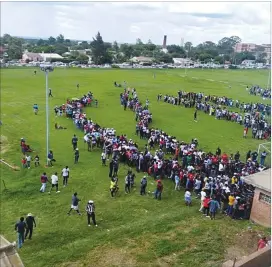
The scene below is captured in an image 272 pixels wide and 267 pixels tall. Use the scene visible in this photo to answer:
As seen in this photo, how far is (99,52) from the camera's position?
8575 centimetres

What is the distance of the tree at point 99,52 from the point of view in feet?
281

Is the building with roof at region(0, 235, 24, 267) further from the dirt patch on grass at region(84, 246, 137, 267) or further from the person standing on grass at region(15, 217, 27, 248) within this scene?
the person standing on grass at region(15, 217, 27, 248)

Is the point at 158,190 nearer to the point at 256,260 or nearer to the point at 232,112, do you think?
the point at 256,260

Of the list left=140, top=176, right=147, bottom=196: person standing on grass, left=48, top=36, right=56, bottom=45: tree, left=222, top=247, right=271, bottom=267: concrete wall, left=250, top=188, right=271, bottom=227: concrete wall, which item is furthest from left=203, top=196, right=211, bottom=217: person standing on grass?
left=48, top=36, right=56, bottom=45: tree

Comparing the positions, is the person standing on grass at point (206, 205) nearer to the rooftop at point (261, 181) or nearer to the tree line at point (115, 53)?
the rooftop at point (261, 181)

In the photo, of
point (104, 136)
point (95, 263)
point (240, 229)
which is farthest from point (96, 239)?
point (104, 136)

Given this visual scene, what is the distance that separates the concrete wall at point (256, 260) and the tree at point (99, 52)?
76334 mm

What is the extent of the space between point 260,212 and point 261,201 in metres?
0.43

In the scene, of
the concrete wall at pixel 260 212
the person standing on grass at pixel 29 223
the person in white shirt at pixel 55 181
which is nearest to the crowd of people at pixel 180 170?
the person in white shirt at pixel 55 181

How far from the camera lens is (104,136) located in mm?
24391

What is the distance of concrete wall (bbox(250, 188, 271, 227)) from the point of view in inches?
602

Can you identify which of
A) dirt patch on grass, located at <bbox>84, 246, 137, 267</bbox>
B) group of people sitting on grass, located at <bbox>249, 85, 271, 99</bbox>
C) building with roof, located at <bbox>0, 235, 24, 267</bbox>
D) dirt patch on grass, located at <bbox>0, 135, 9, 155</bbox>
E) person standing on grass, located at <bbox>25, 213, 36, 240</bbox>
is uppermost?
building with roof, located at <bbox>0, 235, 24, 267</bbox>

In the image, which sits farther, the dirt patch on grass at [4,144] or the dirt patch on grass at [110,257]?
the dirt patch on grass at [4,144]

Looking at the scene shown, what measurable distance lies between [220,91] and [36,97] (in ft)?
79.7
